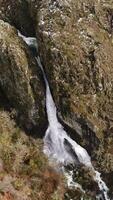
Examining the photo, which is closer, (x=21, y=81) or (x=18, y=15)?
(x=21, y=81)

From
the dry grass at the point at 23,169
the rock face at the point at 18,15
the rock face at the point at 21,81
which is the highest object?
the rock face at the point at 18,15

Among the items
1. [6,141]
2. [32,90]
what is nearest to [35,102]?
[32,90]

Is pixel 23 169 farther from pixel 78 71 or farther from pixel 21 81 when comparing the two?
pixel 78 71

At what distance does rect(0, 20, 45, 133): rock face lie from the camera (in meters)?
18.8

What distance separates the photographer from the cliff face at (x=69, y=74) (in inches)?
727

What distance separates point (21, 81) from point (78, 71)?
2.03m

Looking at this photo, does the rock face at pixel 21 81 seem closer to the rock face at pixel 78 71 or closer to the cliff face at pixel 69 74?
the cliff face at pixel 69 74

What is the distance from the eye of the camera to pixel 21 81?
61.8 feet

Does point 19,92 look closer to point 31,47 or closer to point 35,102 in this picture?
point 35,102

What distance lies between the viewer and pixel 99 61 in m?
18.9

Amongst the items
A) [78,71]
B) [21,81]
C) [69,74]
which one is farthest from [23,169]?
[78,71]

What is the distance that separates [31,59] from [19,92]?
4.34 feet

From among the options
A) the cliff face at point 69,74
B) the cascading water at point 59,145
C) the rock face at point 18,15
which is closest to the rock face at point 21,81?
the cliff face at point 69,74

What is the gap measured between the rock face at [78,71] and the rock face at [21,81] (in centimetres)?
55
